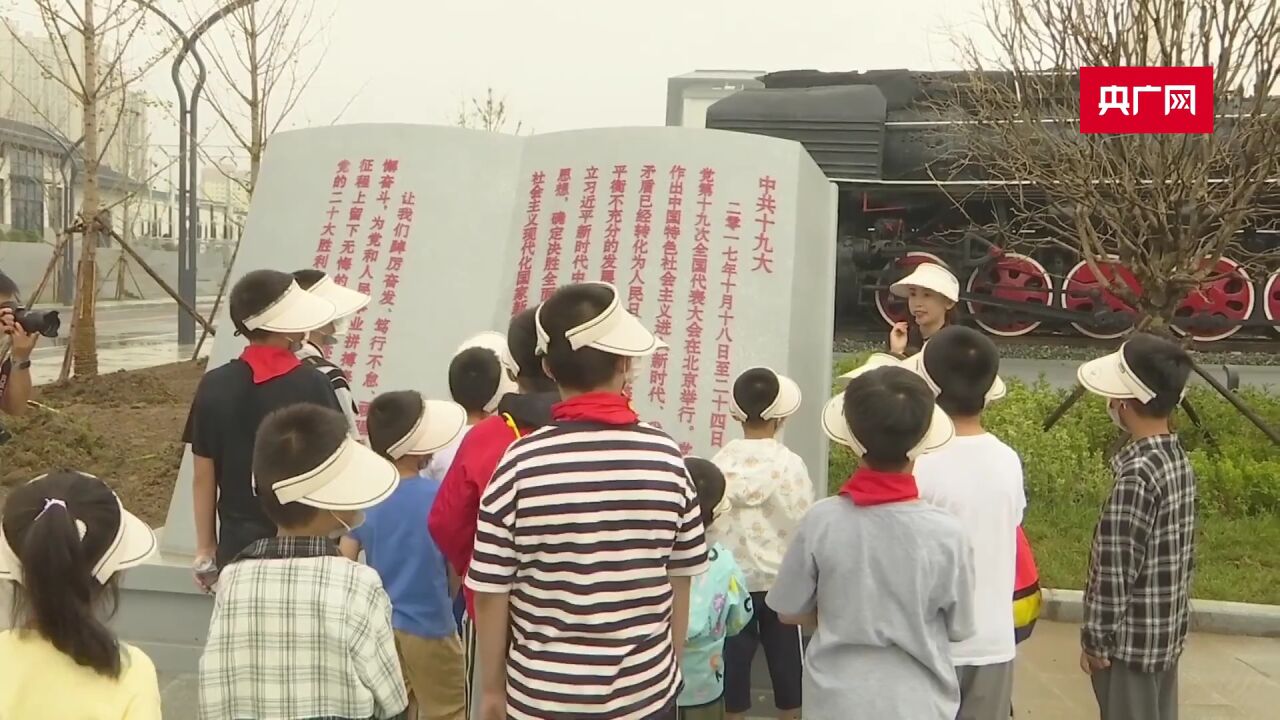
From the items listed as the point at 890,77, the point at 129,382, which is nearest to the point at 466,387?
the point at 129,382

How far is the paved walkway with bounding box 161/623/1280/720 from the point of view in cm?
353

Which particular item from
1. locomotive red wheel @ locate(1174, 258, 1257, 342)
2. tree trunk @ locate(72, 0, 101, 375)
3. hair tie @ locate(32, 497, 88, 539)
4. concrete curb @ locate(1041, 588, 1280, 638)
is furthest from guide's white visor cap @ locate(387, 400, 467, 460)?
locomotive red wheel @ locate(1174, 258, 1257, 342)

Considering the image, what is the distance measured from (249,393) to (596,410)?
45.7 inches

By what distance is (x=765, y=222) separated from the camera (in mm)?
4230

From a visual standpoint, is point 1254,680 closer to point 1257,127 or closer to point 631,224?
point 631,224

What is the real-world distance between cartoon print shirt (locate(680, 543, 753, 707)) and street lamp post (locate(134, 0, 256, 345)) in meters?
8.21

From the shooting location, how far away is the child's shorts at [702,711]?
8.59 ft

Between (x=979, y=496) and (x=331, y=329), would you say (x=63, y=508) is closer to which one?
(x=331, y=329)

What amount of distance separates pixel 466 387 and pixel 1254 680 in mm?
3155

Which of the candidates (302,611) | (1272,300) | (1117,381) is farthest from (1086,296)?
(302,611)

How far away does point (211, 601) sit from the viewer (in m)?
3.77

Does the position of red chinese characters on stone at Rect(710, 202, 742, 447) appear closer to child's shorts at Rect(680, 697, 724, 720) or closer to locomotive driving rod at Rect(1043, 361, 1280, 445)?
child's shorts at Rect(680, 697, 724, 720)

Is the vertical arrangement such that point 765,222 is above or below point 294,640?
above

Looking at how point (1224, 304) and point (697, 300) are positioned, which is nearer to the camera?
point (697, 300)
